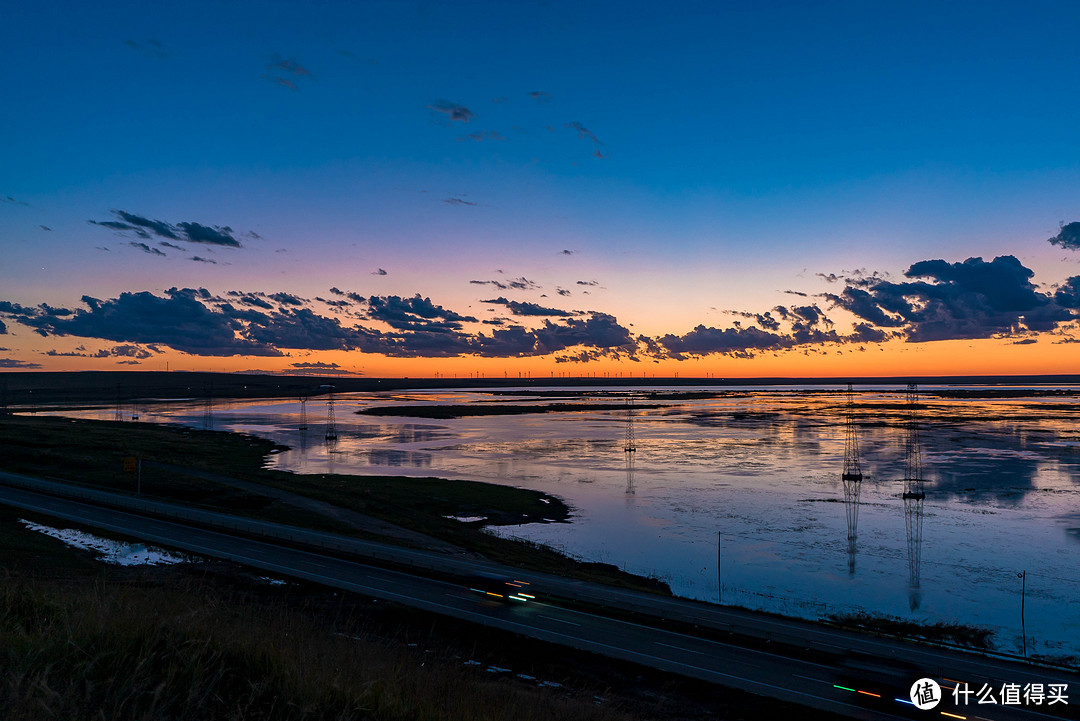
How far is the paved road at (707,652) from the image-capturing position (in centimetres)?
2841

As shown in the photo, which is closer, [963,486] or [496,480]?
[963,486]

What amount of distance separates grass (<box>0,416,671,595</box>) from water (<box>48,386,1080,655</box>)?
4.37 meters

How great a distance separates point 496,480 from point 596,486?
639 inches

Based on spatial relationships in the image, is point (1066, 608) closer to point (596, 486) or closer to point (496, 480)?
point (596, 486)

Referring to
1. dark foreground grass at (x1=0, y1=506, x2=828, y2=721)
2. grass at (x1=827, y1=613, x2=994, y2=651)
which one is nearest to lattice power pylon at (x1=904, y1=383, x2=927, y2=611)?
grass at (x1=827, y1=613, x2=994, y2=651)

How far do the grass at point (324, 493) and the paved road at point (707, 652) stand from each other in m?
10.6

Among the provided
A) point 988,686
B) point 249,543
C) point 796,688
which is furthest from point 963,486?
point 249,543

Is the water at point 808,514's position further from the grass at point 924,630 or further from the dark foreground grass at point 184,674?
the dark foreground grass at point 184,674

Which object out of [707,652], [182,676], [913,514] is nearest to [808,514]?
[913,514]

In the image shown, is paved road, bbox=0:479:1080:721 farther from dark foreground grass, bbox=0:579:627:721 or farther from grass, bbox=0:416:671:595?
dark foreground grass, bbox=0:579:627:721

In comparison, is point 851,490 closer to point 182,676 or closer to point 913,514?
point 913,514

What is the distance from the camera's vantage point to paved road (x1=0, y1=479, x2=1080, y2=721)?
2841 cm

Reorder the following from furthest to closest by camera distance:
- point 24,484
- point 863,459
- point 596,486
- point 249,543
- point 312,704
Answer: point 863,459 < point 596,486 < point 24,484 < point 249,543 < point 312,704

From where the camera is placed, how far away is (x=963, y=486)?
83812 mm
